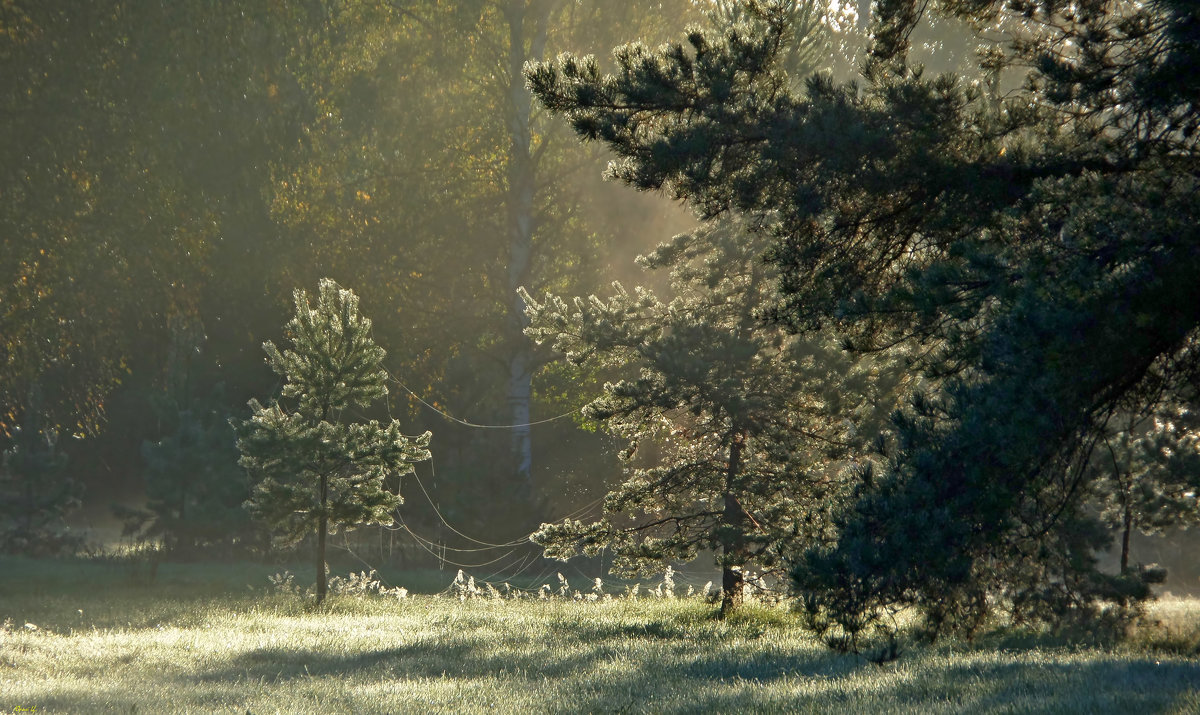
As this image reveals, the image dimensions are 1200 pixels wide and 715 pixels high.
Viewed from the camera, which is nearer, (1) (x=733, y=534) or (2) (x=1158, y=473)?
(2) (x=1158, y=473)

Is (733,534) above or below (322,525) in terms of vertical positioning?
below

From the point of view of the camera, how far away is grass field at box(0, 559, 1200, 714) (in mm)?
7820

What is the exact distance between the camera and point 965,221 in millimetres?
9078

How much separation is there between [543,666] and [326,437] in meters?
10.4

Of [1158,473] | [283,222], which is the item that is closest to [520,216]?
[283,222]

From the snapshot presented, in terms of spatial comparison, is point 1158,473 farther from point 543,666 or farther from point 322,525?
point 322,525

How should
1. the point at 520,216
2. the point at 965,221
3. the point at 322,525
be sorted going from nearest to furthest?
the point at 965,221, the point at 322,525, the point at 520,216

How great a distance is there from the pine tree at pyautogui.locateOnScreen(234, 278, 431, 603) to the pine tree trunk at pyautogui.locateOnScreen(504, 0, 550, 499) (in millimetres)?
10264

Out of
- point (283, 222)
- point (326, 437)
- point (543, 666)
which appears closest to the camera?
point (543, 666)

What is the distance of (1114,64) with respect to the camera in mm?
8531

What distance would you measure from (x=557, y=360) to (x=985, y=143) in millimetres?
23020

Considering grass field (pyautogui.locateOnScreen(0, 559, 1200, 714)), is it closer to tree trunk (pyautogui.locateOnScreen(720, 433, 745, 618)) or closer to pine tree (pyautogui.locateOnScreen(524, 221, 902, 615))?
tree trunk (pyautogui.locateOnScreen(720, 433, 745, 618))

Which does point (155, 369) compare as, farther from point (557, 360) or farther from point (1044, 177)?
point (1044, 177)

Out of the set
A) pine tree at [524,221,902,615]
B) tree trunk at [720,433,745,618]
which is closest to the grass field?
tree trunk at [720,433,745,618]
